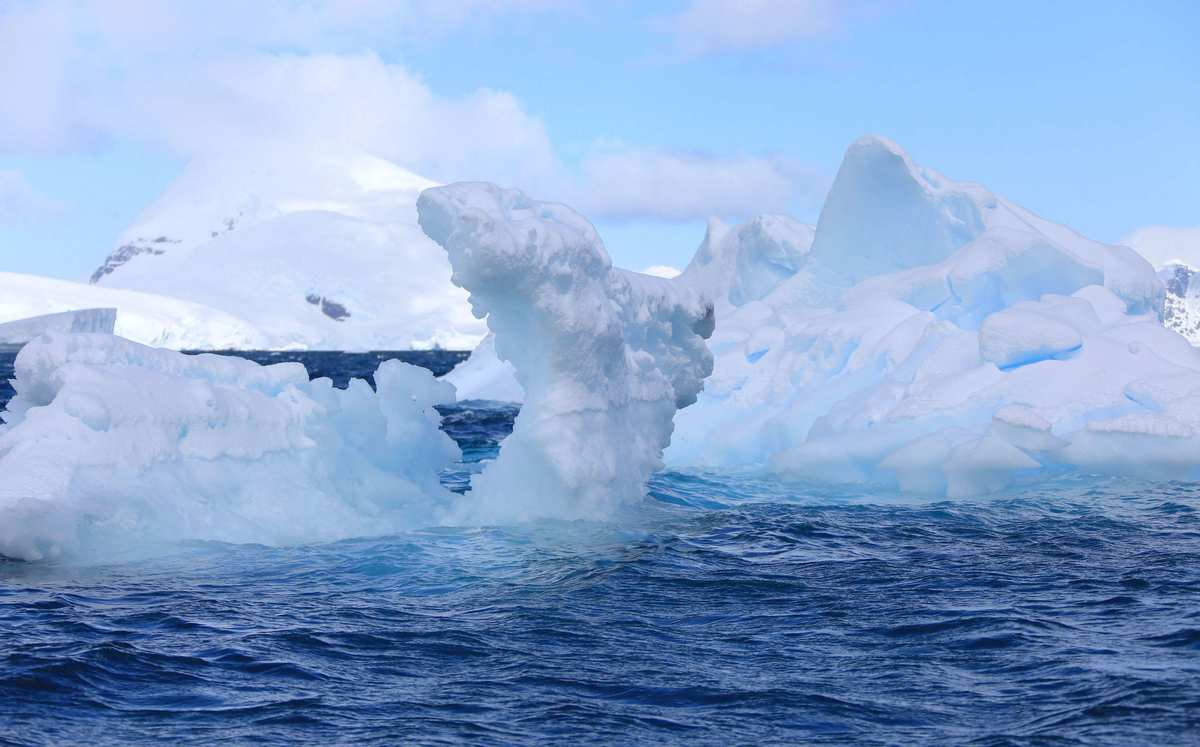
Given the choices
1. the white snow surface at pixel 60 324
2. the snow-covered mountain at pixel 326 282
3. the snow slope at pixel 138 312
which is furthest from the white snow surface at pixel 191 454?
the snow-covered mountain at pixel 326 282

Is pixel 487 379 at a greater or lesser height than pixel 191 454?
greater

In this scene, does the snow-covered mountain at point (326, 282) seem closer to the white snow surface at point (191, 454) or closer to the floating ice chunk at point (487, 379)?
the floating ice chunk at point (487, 379)

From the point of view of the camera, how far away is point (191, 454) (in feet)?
34.4

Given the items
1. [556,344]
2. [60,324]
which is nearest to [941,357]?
[556,344]

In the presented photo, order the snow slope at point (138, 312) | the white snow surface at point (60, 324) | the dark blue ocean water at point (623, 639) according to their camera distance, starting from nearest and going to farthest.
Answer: the dark blue ocean water at point (623, 639) → the white snow surface at point (60, 324) → the snow slope at point (138, 312)

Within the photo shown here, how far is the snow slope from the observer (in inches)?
3376

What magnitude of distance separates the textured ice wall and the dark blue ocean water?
0.56 m

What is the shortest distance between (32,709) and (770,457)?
39.5 feet

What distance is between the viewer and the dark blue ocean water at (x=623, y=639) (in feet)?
19.0

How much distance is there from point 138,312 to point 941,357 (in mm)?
85037

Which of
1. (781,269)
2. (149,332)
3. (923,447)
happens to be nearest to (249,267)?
(149,332)

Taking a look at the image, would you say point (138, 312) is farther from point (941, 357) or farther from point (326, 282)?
point (941, 357)

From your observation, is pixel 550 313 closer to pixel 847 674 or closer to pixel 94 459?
pixel 94 459

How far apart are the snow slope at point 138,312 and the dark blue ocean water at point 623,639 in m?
76.9
